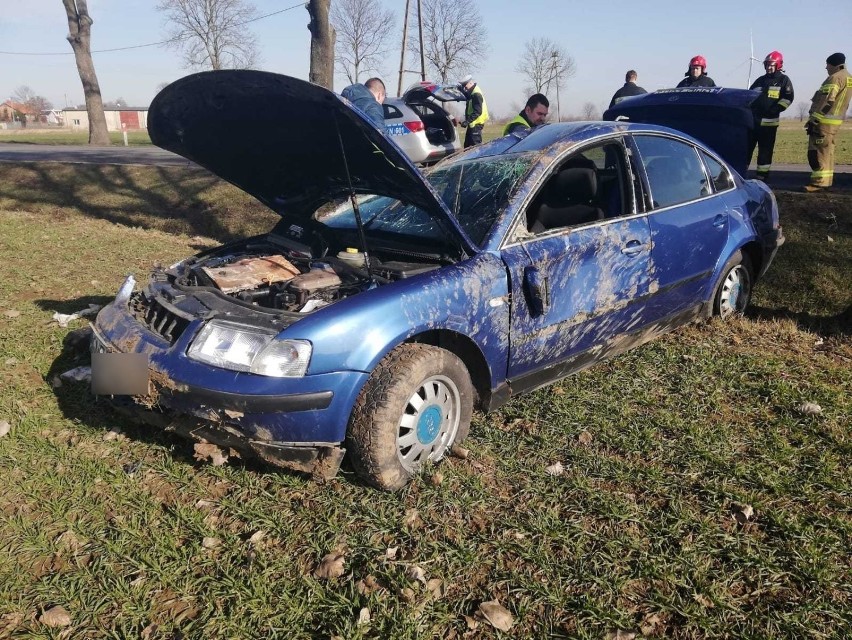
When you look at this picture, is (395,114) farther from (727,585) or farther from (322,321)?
(727,585)

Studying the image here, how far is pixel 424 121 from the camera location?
392 inches

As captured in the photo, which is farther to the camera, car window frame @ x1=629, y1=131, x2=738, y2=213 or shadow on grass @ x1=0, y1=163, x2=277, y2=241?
shadow on grass @ x1=0, y1=163, x2=277, y2=241

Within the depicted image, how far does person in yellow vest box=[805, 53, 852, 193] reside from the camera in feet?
26.4

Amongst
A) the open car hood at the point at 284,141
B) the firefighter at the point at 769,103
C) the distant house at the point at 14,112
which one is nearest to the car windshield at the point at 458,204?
the open car hood at the point at 284,141

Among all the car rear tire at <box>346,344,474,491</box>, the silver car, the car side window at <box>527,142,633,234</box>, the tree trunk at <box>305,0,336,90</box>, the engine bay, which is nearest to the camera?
the car rear tire at <box>346,344,474,491</box>

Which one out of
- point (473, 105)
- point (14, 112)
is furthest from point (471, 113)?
point (14, 112)

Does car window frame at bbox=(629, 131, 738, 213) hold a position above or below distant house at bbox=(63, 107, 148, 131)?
below

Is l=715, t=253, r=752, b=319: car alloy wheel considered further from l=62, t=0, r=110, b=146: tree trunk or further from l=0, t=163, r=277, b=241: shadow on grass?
l=62, t=0, r=110, b=146: tree trunk

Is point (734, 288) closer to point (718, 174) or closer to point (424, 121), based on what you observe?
point (718, 174)

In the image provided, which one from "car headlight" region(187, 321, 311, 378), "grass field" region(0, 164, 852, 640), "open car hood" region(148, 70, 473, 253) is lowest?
"grass field" region(0, 164, 852, 640)

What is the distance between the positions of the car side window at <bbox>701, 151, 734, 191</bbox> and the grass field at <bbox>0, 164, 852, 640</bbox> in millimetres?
1212

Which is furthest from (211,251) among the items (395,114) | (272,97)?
(395,114)

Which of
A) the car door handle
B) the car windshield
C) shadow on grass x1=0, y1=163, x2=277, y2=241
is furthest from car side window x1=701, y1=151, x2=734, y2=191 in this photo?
shadow on grass x1=0, y1=163, x2=277, y2=241

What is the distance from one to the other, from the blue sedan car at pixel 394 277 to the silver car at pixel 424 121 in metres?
5.49
